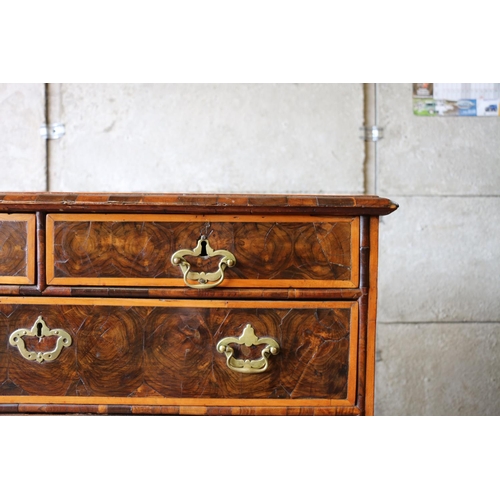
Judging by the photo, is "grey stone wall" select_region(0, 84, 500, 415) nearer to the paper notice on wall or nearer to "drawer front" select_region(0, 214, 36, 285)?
the paper notice on wall

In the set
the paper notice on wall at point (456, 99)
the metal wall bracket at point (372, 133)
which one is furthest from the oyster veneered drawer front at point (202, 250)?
the paper notice on wall at point (456, 99)

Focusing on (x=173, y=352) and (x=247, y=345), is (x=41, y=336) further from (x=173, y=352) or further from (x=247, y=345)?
(x=247, y=345)

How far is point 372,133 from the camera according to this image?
2.03 m

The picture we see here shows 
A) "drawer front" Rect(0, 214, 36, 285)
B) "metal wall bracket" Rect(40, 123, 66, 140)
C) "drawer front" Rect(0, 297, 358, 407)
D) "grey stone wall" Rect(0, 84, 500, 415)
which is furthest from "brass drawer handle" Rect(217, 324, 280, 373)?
"metal wall bracket" Rect(40, 123, 66, 140)

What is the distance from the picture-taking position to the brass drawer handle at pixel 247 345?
1088 millimetres

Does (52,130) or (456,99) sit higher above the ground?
(456,99)

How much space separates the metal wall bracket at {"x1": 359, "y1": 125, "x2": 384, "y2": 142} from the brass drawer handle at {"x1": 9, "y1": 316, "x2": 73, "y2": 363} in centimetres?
153

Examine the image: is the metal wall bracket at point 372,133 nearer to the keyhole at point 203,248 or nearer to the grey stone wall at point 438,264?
the grey stone wall at point 438,264

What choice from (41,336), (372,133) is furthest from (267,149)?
(41,336)

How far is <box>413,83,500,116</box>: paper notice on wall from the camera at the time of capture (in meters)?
2.04

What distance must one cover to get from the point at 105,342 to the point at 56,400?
194 millimetres

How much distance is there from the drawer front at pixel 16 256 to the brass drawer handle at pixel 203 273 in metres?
0.36

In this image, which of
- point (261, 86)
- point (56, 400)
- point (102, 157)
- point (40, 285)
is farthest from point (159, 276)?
point (261, 86)

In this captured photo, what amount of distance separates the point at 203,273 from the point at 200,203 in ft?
0.57
